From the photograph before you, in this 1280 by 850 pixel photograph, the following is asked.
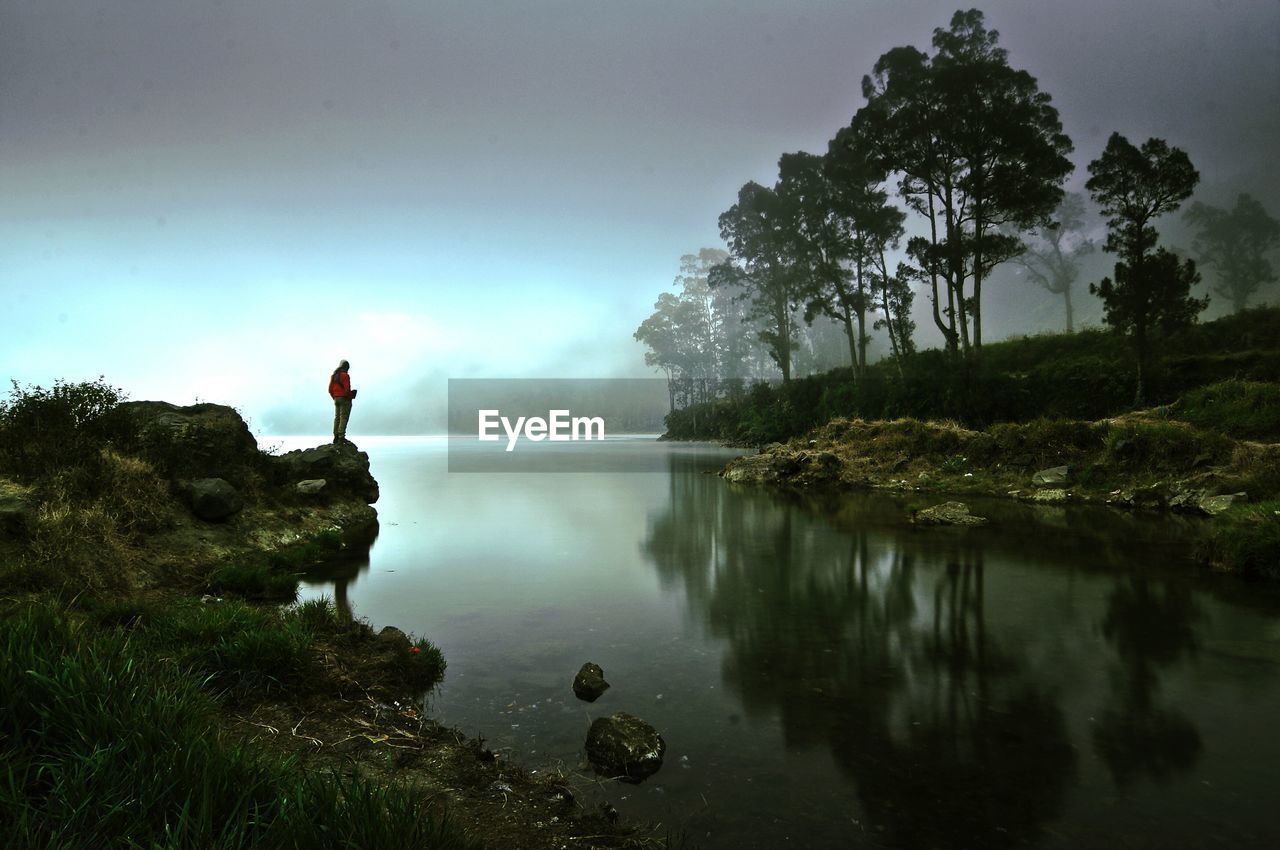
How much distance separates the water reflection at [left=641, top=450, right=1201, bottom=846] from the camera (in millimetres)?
3281

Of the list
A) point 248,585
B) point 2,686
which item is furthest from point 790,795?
point 248,585

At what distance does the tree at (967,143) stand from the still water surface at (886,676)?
64.4ft

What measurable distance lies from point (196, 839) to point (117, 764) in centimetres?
84

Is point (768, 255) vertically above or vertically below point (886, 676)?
above

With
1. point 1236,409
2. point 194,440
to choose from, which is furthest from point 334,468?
point 1236,409

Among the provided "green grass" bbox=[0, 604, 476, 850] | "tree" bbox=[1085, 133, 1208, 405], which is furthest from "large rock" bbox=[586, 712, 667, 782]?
"tree" bbox=[1085, 133, 1208, 405]

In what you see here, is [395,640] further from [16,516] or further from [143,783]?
[16,516]

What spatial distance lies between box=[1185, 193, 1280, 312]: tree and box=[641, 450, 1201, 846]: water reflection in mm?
58189

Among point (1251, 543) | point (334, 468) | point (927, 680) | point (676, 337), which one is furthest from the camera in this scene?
point (676, 337)

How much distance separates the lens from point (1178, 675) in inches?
192

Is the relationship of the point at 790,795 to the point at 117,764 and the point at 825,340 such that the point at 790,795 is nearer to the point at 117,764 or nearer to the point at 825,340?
the point at 117,764

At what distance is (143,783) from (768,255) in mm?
→ 45908

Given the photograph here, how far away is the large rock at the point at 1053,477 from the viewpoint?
631 inches

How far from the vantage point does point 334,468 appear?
14.2 metres
